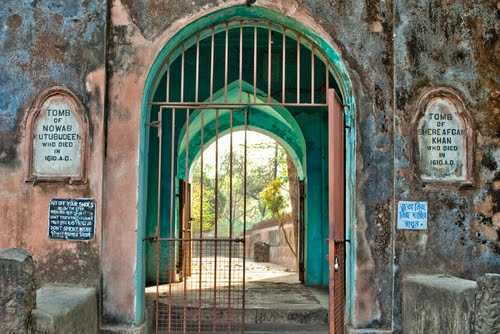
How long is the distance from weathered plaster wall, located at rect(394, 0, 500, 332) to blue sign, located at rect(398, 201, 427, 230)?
60 millimetres

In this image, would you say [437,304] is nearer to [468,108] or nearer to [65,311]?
[468,108]

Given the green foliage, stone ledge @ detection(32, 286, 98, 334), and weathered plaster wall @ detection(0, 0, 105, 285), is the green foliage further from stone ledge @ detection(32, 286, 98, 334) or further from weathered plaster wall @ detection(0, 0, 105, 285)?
stone ledge @ detection(32, 286, 98, 334)

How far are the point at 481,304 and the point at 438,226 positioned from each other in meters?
1.68

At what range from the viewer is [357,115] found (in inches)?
236

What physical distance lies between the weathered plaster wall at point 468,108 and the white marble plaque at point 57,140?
9.52 ft

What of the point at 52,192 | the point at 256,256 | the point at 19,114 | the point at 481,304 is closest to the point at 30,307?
the point at 52,192

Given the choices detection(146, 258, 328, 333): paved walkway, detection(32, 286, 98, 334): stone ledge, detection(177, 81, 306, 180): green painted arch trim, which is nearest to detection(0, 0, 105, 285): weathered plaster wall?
detection(32, 286, 98, 334): stone ledge

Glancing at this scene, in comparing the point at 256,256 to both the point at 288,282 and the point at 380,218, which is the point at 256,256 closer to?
the point at 288,282

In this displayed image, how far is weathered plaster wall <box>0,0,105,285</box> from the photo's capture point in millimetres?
5801

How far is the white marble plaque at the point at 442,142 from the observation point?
5.94 meters

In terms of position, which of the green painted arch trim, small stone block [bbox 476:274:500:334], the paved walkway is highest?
the green painted arch trim

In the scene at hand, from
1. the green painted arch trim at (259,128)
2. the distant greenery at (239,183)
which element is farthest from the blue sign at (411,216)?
the distant greenery at (239,183)

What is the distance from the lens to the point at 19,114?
5.96 meters

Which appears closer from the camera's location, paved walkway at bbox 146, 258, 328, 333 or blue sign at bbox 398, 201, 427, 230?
blue sign at bbox 398, 201, 427, 230
